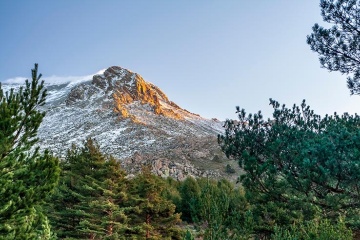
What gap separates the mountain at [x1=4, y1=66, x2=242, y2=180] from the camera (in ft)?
213

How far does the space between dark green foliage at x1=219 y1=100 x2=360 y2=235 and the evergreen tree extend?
41.6ft

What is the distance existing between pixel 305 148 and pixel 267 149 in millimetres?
1251

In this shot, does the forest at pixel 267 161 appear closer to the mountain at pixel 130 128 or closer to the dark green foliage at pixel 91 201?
the dark green foliage at pixel 91 201

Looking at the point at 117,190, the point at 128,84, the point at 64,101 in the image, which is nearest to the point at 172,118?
the point at 128,84

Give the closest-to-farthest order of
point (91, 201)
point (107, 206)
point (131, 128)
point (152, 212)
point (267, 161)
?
1. point (267, 161)
2. point (107, 206)
3. point (91, 201)
4. point (152, 212)
5. point (131, 128)

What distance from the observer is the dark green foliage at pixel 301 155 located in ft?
19.6

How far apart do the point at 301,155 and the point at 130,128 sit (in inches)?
3778

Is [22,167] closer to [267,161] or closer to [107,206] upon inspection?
[267,161]

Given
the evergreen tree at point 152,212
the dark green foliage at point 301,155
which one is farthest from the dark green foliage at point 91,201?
the dark green foliage at point 301,155

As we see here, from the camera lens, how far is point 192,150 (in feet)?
237

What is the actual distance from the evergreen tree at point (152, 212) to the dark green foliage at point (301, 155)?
41.6 feet

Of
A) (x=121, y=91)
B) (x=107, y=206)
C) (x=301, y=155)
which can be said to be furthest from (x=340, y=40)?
(x=121, y=91)

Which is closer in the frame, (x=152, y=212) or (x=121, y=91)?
(x=152, y=212)

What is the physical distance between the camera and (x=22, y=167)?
8.41 metres
